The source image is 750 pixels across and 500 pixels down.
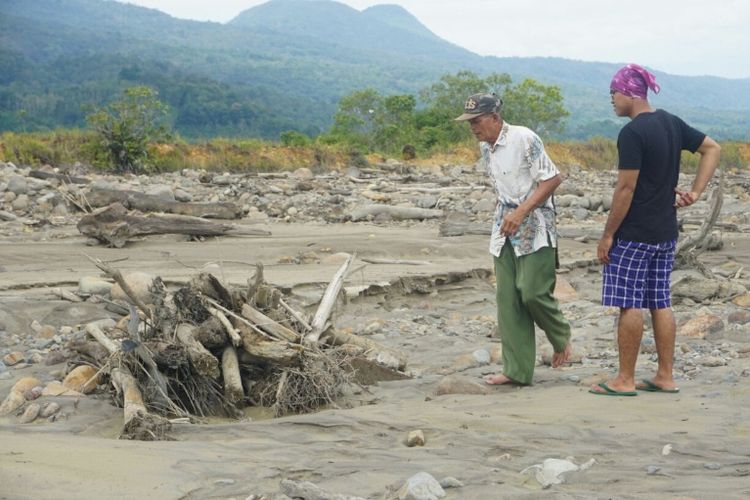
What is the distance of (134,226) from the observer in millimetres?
11281

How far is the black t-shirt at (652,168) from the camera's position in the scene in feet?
16.1

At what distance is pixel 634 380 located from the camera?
207 inches

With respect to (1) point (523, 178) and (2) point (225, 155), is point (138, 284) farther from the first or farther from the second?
(2) point (225, 155)

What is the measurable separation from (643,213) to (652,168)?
0.23 m

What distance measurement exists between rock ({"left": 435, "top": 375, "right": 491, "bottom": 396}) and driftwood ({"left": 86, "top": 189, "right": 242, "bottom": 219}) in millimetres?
8334

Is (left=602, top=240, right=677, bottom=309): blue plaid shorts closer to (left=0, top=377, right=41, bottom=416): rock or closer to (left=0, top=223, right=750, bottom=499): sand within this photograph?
(left=0, top=223, right=750, bottom=499): sand

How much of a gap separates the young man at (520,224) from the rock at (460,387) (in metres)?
0.23

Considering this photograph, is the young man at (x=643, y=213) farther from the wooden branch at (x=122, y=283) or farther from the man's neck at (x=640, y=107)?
the wooden branch at (x=122, y=283)

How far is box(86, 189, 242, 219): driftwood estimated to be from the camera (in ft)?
43.5

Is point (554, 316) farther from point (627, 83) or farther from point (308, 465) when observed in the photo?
point (308, 465)

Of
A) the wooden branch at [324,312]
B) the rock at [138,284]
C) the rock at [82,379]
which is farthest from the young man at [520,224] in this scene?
the rock at [138,284]

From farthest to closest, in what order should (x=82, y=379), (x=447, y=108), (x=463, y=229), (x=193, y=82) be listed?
(x=193, y=82), (x=447, y=108), (x=463, y=229), (x=82, y=379)

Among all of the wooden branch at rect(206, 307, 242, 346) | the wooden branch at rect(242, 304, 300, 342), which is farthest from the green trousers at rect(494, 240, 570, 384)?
the wooden branch at rect(206, 307, 242, 346)

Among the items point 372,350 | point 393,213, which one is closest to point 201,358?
point 372,350
